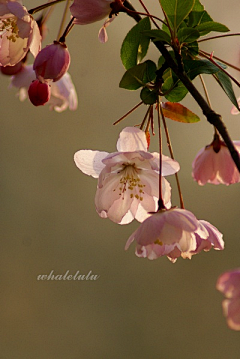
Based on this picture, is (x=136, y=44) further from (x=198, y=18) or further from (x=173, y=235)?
(x=173, y=235)

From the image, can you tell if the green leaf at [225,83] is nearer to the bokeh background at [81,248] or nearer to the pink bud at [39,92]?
the pink bud at [39,92]

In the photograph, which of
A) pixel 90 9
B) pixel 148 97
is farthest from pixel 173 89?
pixel 90 9

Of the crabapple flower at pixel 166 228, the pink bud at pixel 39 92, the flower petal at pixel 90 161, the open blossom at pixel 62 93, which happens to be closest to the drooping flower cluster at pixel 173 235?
the crabapple flower at pixel 166 228

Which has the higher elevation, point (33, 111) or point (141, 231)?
point (141, 231)

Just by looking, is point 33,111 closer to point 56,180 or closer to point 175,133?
point 56,180

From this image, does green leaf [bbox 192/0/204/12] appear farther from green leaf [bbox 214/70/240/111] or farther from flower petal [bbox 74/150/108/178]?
flower petal [bbox 74/150/108/178]

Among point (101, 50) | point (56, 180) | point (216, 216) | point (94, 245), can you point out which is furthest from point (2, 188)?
point (216, 216)
